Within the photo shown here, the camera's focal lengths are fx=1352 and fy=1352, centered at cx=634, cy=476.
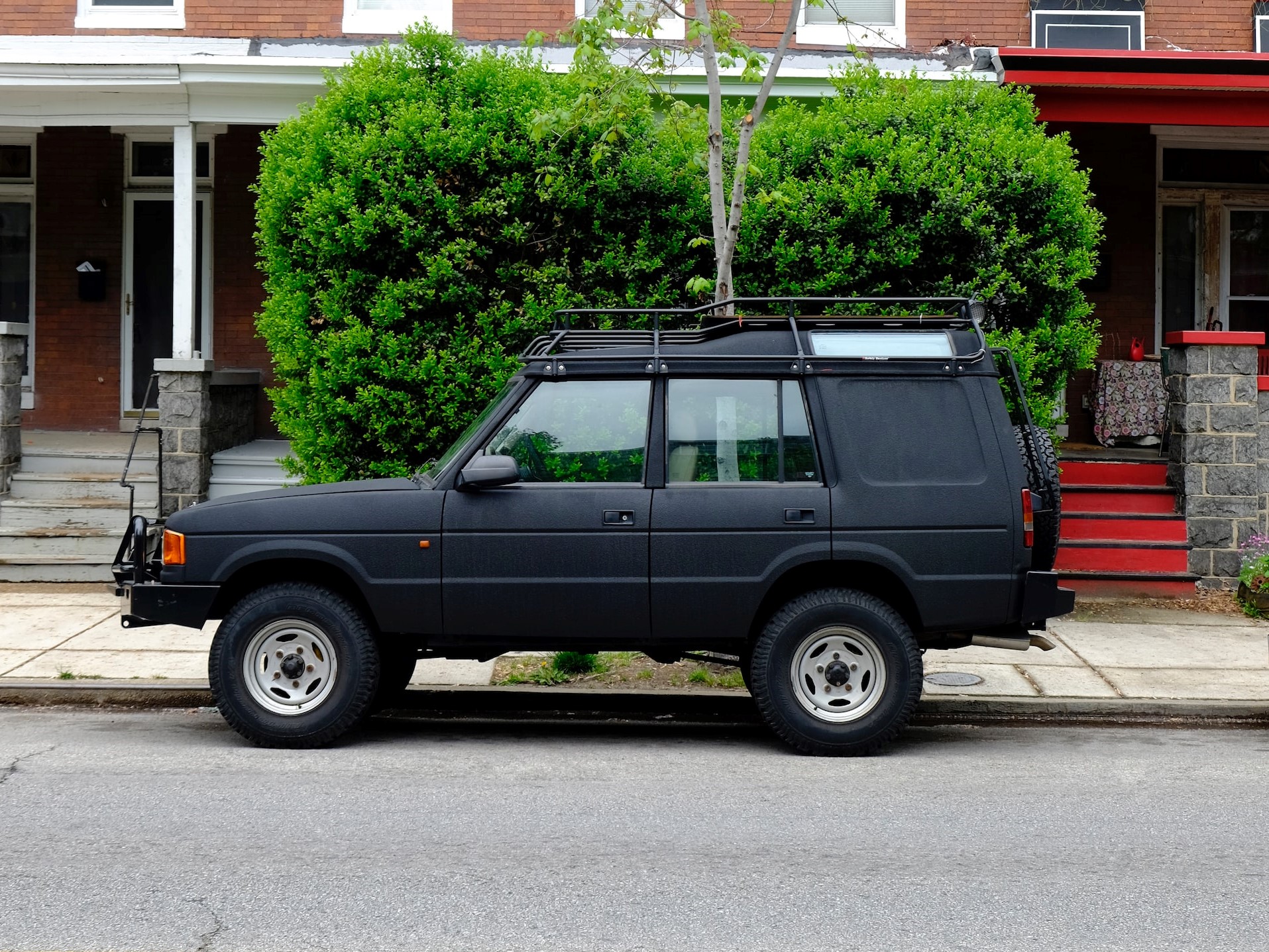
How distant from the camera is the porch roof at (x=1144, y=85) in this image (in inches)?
473

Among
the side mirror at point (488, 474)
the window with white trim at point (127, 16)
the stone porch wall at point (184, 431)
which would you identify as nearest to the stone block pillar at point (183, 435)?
the stone porch wall at point (184, 431)

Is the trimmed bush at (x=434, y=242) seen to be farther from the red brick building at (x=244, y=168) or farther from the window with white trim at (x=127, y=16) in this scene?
the window with white trim at (x=127, y=16)

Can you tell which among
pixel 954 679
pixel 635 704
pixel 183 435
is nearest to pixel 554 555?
pixel 635 704

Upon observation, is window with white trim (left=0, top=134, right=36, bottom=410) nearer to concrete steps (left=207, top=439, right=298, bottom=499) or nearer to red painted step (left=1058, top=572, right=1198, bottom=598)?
concrete steps (left=207, top=439, right=298, bottom=499)

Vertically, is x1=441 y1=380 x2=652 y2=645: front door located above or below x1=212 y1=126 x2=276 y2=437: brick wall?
below

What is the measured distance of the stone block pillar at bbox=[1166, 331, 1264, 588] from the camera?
37.9ft

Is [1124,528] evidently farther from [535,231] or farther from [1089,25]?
[1089,25]

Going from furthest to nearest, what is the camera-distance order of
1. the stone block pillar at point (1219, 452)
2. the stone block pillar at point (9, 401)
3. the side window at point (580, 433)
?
the stone block pillar at point (9, 401) < the stone block pillar at point (1219, 452) < the side window at point (580, 433)

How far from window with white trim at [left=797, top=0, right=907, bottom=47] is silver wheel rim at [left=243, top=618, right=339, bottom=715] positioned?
31.1 ft

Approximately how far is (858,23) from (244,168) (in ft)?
22.3

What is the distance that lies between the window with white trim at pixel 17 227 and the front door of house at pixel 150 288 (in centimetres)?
115

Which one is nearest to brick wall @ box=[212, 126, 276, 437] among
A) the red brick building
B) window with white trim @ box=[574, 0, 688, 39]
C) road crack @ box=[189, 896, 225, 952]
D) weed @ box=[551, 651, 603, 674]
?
the red brick building

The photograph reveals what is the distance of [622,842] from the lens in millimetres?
5395

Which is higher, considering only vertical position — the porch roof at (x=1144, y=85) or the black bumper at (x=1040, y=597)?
the porch roof at (x=1144, y=85)
